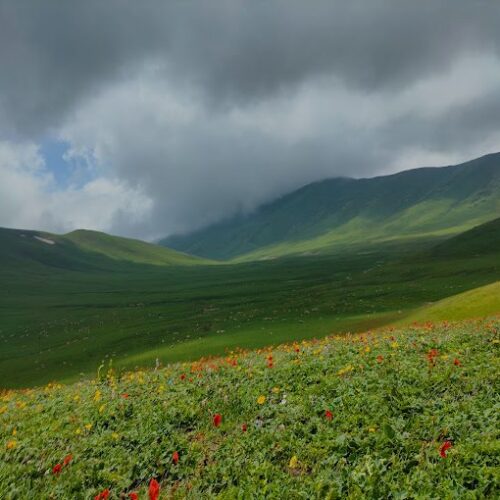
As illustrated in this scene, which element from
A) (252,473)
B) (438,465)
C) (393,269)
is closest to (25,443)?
(252,473)

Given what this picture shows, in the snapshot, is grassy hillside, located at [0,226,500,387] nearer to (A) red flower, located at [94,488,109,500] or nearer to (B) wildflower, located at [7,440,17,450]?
(B) wildflower, located at [7,440,17,450]

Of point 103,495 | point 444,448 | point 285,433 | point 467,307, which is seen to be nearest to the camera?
point 444,448

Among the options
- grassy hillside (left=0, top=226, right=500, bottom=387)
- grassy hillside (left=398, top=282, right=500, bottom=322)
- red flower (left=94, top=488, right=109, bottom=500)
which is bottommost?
grassy hillside (left=0, top=226, right=500, bottom=387)

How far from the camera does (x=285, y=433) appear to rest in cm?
1145

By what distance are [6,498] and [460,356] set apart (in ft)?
41.1

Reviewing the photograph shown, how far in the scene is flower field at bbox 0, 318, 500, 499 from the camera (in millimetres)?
9367

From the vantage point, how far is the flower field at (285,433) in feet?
30.7

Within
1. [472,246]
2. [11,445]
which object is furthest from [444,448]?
[472,246]

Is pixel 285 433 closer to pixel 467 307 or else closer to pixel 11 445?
pixel 11 445

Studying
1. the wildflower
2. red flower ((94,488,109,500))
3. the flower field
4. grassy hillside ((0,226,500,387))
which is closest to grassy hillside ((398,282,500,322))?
grassy hillside ((0,226,500,387))

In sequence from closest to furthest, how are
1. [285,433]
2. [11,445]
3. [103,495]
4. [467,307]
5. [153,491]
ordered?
1. [153,491]
2. [103,495]
3. [285,433]
4. [11,445]
5. [467,307]

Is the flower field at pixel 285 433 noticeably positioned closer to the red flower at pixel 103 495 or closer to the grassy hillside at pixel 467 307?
the red flower at pixel 103 495

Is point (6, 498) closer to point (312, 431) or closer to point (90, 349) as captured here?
point (312, 431)

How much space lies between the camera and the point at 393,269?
159m
